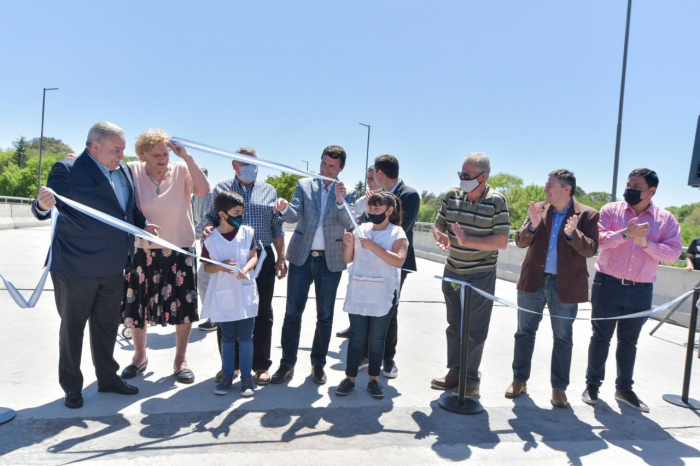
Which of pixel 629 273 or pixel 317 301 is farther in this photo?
pixel 317 301

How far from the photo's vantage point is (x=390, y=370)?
15.8ft

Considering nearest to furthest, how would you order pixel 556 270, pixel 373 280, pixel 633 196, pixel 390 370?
pixel 373 280 < pixel 556 270 < pixel 633 196 < pixel 390 370

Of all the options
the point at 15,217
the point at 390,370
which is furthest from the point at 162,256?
the point at 15,217

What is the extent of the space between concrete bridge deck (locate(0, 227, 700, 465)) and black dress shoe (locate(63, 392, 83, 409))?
2.3 inches

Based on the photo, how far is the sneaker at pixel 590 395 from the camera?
4.26 m

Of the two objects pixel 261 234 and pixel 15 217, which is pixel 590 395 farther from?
pixel 15 217

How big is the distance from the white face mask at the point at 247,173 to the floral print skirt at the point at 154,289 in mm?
887

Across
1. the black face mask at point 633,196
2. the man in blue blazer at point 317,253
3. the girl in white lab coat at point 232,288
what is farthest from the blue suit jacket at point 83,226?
the black face mask at point 633,196

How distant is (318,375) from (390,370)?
779mm

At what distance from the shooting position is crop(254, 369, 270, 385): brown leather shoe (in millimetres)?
4312

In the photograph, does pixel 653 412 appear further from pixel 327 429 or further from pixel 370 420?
pixel 327 429

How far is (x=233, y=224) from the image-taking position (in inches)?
160

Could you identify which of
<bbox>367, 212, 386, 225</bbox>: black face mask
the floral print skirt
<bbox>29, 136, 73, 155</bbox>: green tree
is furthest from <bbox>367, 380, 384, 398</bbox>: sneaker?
<bbox>29, 136, 73, 155</bbox>: green tree

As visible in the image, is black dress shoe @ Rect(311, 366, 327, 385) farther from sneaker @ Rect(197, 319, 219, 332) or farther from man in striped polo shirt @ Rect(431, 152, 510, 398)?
sneaker @ Rect(197, 319, 219, 332)
